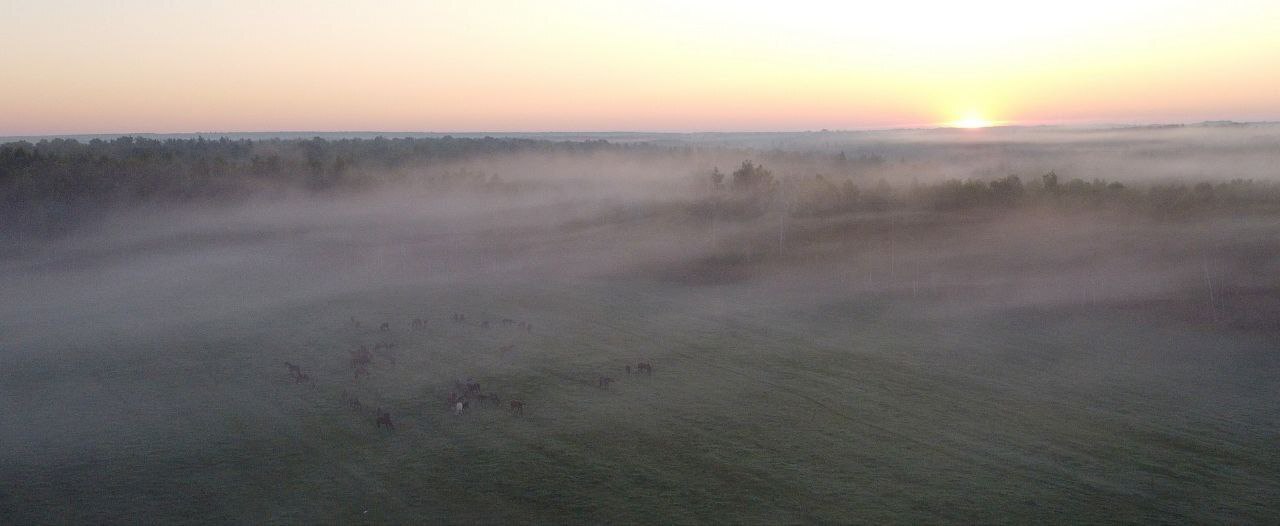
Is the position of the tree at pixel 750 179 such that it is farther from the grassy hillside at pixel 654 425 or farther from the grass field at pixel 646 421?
the grassy hillside at pixel 654 425

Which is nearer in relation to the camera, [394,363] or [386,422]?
[386,422]

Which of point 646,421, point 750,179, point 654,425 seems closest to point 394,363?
point 646,421

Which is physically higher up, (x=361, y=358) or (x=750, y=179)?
(x=750, y=179)

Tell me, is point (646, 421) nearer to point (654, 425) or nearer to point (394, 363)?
point (654, 425)

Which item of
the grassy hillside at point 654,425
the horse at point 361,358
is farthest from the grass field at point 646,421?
the horse at point 361,358

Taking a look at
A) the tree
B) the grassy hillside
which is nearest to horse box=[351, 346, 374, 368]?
the grassy hillside

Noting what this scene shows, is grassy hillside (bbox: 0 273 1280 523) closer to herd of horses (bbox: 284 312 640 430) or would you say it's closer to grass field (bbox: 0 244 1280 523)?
grass field (bbox: 0 244 1280 523)

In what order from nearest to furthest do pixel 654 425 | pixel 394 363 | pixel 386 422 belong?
pixel 386 422 → pixel 654 425 → pixel 394 363

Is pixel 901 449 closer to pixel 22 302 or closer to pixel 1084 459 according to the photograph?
pixel 1084 459
